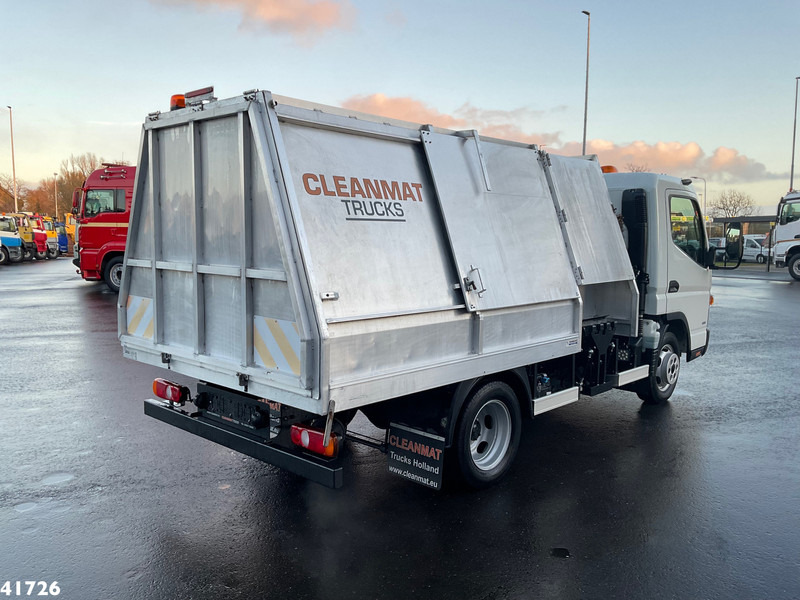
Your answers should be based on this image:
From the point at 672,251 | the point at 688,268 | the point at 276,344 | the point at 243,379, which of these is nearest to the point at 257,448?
the point at 243,379

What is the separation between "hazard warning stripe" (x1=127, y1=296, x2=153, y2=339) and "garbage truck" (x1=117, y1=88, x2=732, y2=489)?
0.06ft

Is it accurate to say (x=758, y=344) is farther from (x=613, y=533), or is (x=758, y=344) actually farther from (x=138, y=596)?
(x=138, y=596)

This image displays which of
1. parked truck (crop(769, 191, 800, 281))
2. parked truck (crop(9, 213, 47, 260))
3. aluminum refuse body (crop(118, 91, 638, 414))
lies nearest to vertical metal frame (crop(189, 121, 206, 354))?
aluminum refuse body (crop(118, 91, 638, 414))

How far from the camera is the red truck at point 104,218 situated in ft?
61.5

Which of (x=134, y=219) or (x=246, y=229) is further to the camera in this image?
(x=134, y=219)

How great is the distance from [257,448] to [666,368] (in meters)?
5.32

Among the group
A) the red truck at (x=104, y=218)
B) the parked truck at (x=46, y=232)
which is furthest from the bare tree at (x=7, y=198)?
the red truck at (x=104, y=218)

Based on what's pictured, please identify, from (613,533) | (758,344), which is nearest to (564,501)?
(613,533)

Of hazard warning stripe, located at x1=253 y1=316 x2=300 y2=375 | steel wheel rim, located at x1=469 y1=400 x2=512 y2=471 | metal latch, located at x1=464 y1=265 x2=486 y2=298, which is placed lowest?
steel wheel rim, located at x1=469 y1=400 x2=512 y2=471

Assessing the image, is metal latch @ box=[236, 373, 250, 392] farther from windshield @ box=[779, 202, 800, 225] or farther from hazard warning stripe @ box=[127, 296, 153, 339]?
windshield @ box=[779, 202, 800, 225]

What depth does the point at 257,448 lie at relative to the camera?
4.18 m

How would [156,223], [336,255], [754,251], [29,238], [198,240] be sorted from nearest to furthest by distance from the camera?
[336,255] → [198,240] → [156,223] → [29,238] → [754,251]

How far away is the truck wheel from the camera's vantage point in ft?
15.3

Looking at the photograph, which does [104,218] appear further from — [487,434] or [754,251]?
[754,251]
